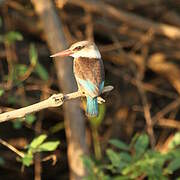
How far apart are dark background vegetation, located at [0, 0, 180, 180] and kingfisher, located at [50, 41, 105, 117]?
1261 millimetres

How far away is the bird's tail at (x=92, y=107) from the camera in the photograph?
269 centimetres

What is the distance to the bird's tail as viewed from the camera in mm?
2688

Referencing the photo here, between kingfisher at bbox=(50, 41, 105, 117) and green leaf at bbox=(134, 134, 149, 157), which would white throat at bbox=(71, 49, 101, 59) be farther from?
green leaf at bbox=(134, 134, 149, 157)

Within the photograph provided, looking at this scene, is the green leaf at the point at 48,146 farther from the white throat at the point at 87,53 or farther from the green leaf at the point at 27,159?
the white throat at the point at 87,53

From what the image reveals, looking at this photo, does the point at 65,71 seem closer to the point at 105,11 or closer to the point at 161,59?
the point at 105,11

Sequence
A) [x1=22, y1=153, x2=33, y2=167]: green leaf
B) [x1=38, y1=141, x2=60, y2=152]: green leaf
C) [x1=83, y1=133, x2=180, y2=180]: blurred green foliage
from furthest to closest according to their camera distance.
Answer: [x1=83, y1=133, x2=180, y2=180]: blurred green foliage < [x1=38, y1=141, x2=60, y2=152]: green leaf < [x1=22, y1=153, x2=33, y2=167]: green leaf

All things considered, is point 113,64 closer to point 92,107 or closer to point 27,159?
point 92,107

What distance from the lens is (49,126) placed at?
5027 millimetres

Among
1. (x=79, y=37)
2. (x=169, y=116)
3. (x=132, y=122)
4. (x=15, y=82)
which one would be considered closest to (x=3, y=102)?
(x=15, y=82)

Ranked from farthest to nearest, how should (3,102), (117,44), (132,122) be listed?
(132,122) → (117,44) → (3,102)

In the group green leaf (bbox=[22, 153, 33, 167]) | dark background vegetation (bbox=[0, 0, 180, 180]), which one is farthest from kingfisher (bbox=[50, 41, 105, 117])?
dark background vegetation (bbox=[0, 0, 180, 180])

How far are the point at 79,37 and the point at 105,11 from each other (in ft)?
1.60

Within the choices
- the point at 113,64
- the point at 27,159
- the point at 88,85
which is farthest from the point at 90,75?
the point at 113,64

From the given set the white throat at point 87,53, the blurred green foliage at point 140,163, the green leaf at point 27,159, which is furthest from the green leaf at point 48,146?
the white throat at point 87,53
